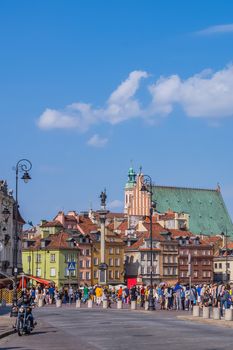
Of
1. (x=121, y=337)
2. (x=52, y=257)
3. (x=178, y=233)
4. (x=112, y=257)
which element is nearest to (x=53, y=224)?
(x=52, y=257)

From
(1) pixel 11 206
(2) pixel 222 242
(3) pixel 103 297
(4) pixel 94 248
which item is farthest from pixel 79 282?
(3) pixel 103 297

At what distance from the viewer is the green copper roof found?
173875mm

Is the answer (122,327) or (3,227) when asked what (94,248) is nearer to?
(3,227)

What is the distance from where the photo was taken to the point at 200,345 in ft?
75.4

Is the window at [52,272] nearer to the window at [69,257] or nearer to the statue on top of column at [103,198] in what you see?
the window at [69,257]

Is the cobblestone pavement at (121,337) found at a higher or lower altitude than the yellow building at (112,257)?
lower

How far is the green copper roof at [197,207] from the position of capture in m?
174

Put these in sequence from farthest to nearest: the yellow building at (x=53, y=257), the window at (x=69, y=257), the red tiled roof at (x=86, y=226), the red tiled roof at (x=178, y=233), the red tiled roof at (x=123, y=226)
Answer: the red tiled roof at (x=123, y=226), the red tiled roof at (x=178, y=233), the red tiled roof at (x=86, y=226), the window at (x=69, y=257), the yellow building at (x=53, y=257)

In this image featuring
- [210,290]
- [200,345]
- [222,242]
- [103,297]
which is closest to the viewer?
[200,345]

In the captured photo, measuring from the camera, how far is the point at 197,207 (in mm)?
176000

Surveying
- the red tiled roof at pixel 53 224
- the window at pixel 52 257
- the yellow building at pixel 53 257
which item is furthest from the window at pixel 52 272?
the red tiled roof at pixel 53 224

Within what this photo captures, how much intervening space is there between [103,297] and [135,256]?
78413 millimetres

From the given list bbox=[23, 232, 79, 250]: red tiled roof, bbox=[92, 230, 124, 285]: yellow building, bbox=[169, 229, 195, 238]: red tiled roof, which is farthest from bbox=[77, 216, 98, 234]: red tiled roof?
bbox=[169, 229, 195, 238]: red tiled roof

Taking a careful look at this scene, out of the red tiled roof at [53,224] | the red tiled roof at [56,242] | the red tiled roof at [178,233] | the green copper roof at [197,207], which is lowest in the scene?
the red tiled roof at [56,242]
